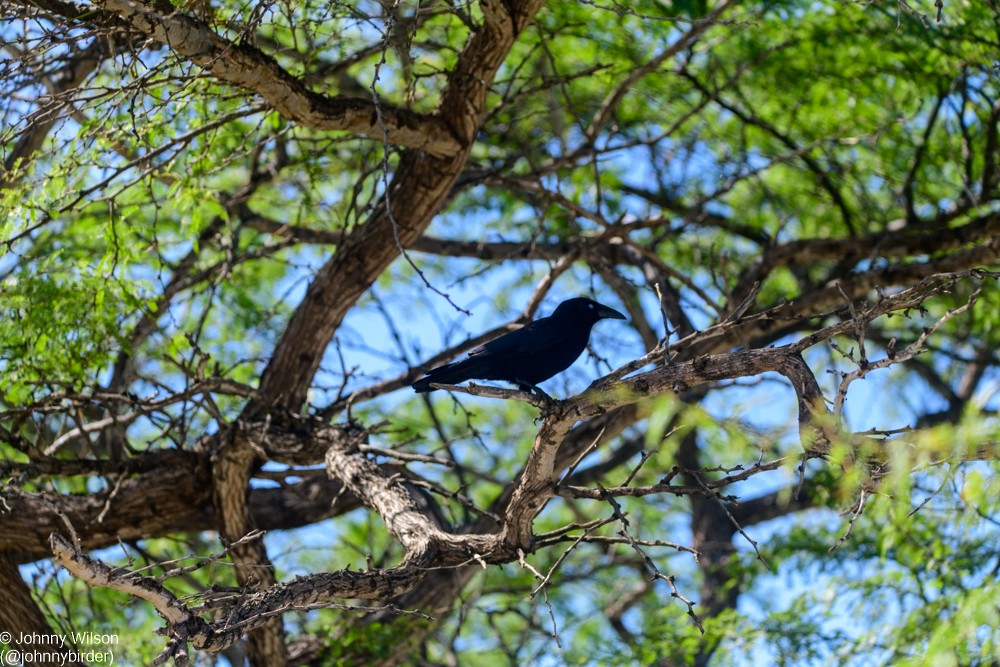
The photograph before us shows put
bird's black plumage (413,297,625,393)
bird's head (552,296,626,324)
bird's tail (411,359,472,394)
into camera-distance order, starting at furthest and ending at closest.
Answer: bird's head (552,296,626,324)
bird's black plumage (413,297,625,393)
bird's tail (411,359,472,394)

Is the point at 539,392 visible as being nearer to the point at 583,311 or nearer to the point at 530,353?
the point at 530,353

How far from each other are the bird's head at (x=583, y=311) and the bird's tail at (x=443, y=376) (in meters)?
0.75

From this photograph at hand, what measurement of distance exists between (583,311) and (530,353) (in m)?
0.51

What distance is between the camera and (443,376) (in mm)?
4637

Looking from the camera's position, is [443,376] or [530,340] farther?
[530,340]

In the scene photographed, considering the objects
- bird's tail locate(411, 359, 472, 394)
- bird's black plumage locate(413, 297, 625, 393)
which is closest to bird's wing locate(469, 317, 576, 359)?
bird's black plumage locate(413, 297, 625, 393)

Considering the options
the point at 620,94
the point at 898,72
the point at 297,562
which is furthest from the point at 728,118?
the point at 297,562

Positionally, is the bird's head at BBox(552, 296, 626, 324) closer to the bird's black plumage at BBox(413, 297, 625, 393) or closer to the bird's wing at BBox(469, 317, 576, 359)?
the bird's black plumage at BBox(413, 297, 625, 393)

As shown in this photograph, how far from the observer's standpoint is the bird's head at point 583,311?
527 cm

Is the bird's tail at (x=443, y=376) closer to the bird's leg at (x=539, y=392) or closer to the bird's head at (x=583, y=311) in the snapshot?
the bird's leg at (x=539, y=392)

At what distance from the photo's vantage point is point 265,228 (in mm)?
7246

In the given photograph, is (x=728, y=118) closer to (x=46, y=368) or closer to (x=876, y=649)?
(x=876, y=649)

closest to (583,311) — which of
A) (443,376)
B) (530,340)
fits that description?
(530,340)

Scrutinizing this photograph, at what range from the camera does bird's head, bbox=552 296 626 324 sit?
5266 millimetres
